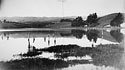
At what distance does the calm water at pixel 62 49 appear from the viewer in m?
1.94

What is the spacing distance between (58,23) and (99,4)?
0.44 metres

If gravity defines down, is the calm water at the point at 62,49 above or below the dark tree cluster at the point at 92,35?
below

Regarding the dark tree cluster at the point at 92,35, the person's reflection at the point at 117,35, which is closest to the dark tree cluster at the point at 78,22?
the dark tree cluster at the point at 92,35

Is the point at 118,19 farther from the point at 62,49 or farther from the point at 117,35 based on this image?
the point at 62,49

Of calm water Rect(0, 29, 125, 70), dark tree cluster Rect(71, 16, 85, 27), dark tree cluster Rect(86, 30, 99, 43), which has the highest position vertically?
dark tree cluster Rect(71, 16, 85, 27)

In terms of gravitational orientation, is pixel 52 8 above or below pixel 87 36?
above

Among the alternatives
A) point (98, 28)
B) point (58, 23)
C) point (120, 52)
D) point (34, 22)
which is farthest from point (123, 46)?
point (34, 22)

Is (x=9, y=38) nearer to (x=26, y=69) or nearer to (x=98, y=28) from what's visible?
(x=26, y=69)

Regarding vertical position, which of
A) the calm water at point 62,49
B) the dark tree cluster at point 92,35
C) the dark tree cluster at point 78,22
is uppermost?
the dark tree cluster at point 78,22

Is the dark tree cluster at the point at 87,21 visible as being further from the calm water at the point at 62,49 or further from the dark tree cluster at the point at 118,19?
the dark tree cluster at the point at 118,19

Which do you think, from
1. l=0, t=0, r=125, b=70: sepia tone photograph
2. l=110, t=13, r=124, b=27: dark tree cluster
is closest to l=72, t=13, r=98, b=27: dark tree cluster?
l=0, t=0, r=125, b=70: sepia tone photograph

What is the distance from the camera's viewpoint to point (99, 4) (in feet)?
6.41

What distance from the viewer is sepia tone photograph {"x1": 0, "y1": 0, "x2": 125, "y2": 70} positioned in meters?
1.94

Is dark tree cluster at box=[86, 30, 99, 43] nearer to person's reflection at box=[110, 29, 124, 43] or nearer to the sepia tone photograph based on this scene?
the sepia tone photograph
